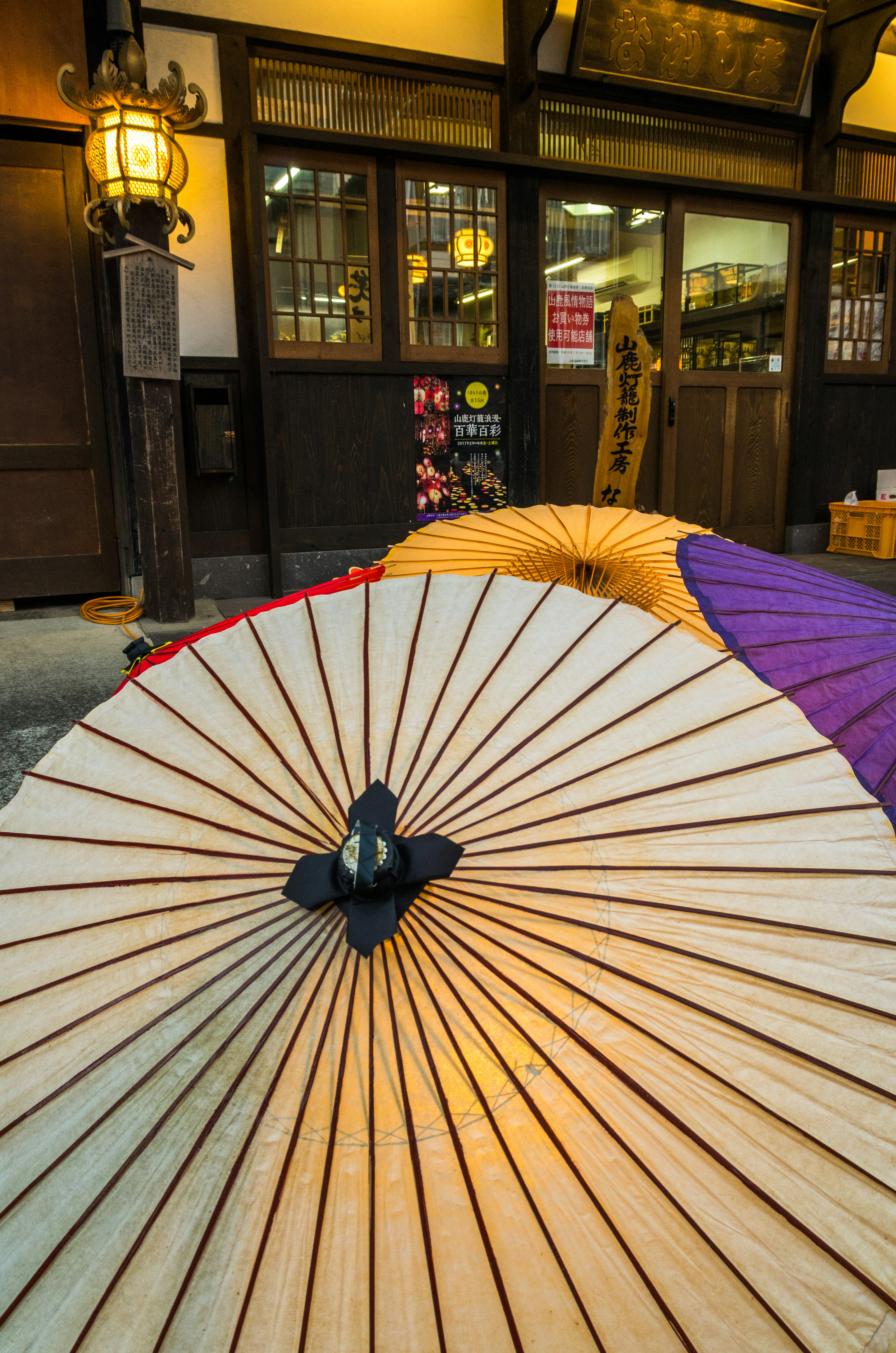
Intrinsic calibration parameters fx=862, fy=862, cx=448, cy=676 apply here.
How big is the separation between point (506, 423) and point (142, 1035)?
21.2ft

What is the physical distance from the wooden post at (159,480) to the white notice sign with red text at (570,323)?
3.23 m

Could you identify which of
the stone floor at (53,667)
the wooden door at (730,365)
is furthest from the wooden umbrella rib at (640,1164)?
the wooden door at (730,365)

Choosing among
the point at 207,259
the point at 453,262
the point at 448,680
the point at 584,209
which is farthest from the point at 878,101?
the point at 448,680

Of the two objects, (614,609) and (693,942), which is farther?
(614,609)

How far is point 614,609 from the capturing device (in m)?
1.22

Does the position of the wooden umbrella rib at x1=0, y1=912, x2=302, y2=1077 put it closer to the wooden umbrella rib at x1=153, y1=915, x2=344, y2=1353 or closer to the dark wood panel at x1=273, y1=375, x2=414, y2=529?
the wooden umbrella rib at x1=153, y1=915, x2=344, y2=1353

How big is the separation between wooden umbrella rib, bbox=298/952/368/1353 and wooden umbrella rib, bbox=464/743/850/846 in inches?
8.8

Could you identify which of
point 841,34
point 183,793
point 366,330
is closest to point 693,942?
point 183,793

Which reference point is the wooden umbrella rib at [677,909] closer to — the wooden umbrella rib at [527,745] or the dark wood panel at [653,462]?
the wooden umbrella rib at [527,745]

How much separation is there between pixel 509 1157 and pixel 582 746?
17.5 inches

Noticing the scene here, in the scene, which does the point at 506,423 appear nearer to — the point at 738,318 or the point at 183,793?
the point at 738,318

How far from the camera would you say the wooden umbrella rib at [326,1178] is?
0.68 meters

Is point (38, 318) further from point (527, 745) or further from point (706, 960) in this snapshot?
point (706, 960)

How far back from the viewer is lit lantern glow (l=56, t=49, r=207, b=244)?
4.50 m
